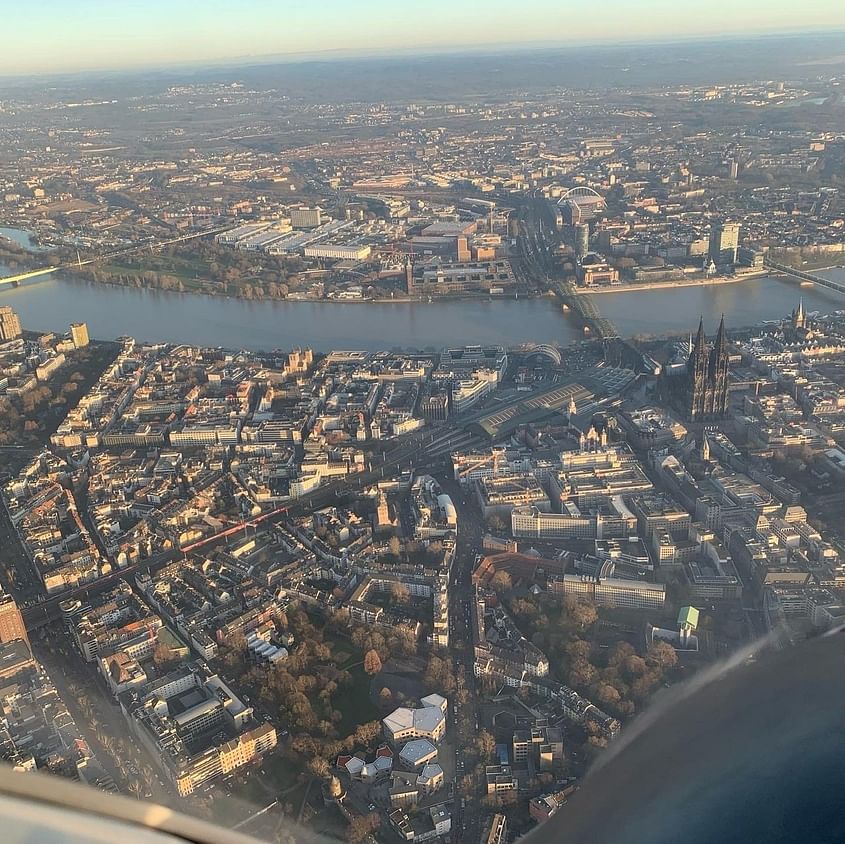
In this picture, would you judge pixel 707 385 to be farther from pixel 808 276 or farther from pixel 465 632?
pixel 808 276

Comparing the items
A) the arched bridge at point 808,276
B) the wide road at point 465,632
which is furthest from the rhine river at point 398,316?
the wide road at point 465,632

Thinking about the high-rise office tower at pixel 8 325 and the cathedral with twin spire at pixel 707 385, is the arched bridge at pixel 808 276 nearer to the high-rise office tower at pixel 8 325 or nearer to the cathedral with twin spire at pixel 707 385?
the cathedral with twin spire at pixel 707 385

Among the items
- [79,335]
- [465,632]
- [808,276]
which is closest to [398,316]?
[79,335]

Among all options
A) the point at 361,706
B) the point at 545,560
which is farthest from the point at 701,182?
the point at 361,706

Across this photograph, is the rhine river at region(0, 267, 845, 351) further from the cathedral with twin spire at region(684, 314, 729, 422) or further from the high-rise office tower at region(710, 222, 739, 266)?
the cathedral with twin spire at region(684, 314, 729, 422)

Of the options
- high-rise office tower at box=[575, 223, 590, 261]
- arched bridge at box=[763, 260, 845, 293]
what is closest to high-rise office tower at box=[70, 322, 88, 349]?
high-rise office tower at box=[575, 223, 590, 261]

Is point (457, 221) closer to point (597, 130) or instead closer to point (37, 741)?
point (597, 130)
